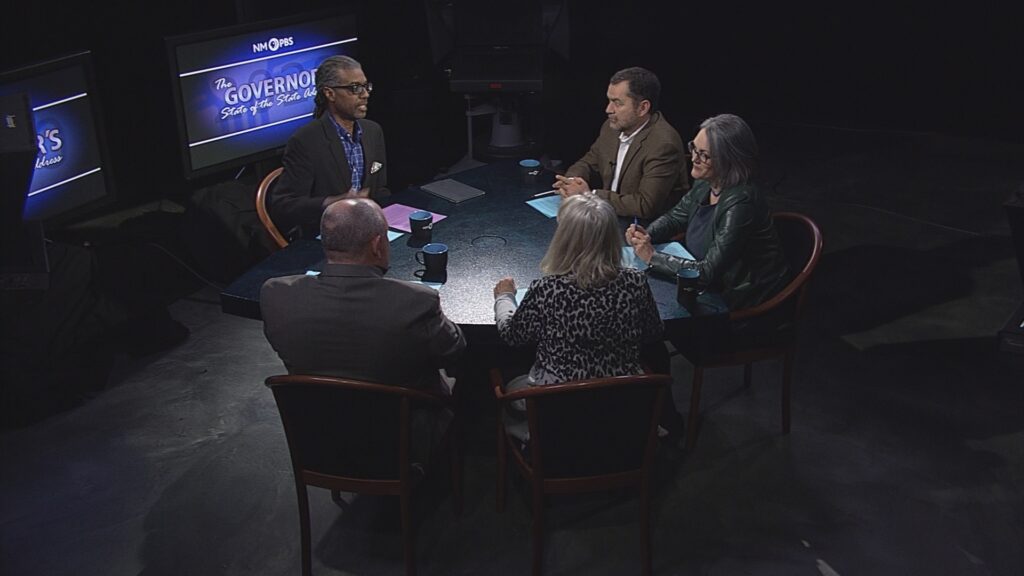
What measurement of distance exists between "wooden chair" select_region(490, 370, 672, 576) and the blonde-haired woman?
20 cm

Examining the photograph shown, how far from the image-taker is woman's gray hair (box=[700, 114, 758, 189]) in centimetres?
330

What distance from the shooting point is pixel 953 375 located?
160 inches

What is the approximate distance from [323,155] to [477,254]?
915 millimetres

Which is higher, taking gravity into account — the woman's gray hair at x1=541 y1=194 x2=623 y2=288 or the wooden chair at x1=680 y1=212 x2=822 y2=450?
the woman's gray hair at x1=541 y1=194 x2=623 y2=288

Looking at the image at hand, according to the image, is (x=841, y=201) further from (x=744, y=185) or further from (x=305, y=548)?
(x=305, y=548)

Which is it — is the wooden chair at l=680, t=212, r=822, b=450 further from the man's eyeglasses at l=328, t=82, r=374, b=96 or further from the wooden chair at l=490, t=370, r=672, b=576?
the man's eyeglasses at l=328, t=82, r=374, b=96

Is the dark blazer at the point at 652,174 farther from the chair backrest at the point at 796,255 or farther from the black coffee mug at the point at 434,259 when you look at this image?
the black coffee mug at the point at 434,259

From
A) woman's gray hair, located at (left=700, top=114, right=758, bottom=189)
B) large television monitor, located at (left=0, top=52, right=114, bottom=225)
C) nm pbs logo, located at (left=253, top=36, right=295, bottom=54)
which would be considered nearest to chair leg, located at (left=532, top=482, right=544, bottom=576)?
woman's gray hair, located at (left=700, top=114, right=758, bottom=189)

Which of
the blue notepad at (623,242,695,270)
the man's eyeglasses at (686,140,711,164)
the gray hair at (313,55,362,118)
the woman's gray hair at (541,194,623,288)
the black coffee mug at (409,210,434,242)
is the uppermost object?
the gray hair at (313,55,362,118)

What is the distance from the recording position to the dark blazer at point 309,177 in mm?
3711

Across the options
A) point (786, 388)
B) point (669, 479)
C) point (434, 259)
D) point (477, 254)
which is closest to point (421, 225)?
point (477, 254)

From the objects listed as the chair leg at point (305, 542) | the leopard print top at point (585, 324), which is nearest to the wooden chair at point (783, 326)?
the leopard print top at point (585, 324)

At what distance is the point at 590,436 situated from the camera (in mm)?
2613

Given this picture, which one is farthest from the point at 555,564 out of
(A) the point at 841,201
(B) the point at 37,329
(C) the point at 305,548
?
(A) the point at 841,201
